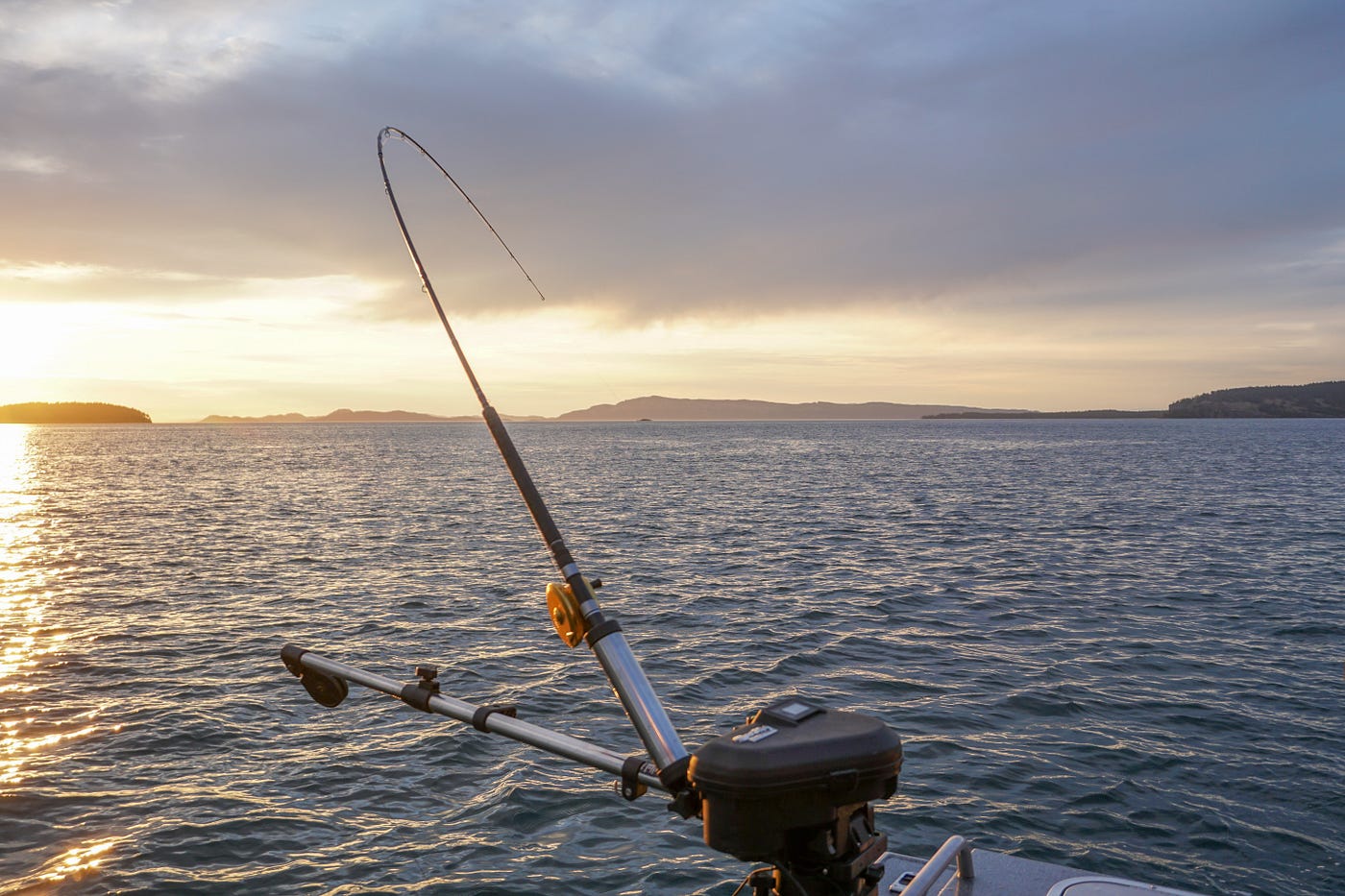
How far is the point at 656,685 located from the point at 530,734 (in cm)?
1102

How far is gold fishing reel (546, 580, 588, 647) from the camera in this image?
3.29 metres

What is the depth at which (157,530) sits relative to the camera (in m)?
35.8

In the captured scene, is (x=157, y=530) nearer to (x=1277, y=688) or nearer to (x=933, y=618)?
(x=933, y=618)

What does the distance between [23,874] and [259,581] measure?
53.3 ft

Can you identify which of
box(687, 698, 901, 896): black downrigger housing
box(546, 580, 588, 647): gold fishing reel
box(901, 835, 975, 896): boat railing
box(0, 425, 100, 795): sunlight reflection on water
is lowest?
box(0, 425, 100, 795): sunlight reflection on water

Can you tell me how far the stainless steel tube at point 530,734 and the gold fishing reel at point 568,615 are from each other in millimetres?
345

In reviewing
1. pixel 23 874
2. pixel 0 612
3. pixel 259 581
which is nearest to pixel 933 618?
pixel 23 874

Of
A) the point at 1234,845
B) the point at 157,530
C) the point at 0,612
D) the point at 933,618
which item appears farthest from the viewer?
the point at 157,530

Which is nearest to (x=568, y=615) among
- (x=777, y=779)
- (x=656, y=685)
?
(x=777, y=779)

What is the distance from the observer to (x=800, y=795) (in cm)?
264

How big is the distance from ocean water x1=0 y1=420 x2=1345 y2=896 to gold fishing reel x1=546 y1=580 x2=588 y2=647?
18.5 ft

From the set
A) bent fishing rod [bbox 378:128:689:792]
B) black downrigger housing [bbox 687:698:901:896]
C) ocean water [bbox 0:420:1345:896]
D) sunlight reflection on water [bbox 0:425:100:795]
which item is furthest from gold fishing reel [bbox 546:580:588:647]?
sunlight reflection on water [bbox 0:425:100:795]

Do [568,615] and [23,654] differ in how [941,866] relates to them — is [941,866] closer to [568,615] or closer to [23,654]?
[568,615]

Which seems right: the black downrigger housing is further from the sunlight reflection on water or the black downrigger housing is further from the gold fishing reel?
the sunlight reflection on water
